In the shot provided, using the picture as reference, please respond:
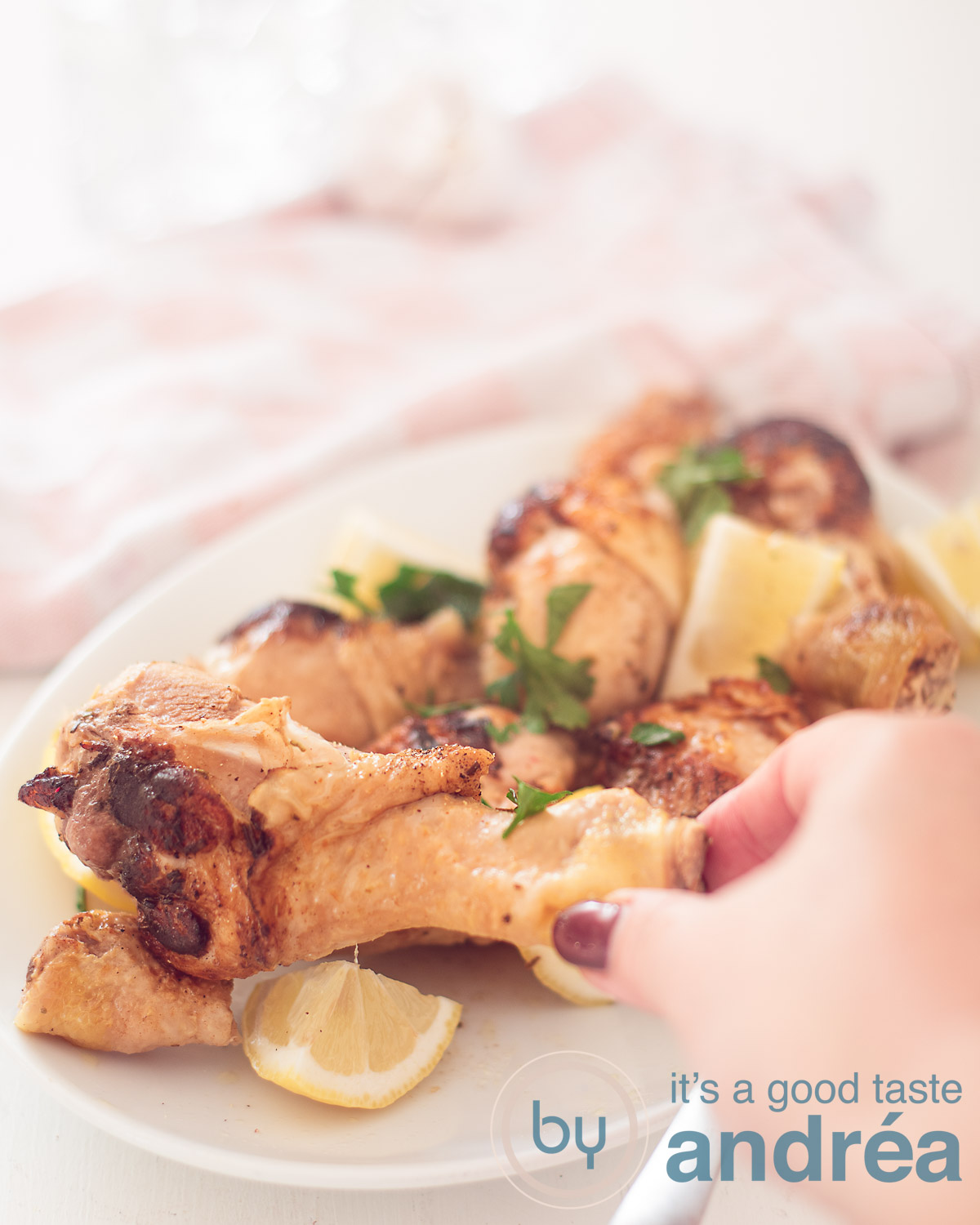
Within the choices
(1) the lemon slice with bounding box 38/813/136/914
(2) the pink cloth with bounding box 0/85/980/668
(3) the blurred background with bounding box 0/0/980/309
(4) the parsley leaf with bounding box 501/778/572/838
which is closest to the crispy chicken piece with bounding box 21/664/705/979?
(4) the parsley leaf with bounding box 501/778/572/838

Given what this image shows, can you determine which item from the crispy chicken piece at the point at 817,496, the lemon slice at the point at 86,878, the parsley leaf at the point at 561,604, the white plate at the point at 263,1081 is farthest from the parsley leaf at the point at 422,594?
the lemon slice at the point at 86,878

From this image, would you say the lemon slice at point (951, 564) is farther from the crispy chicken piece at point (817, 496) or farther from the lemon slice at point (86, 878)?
the lemon slice at point (86, 878)

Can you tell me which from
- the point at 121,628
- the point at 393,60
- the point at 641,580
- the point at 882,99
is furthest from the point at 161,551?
the point at 882,99

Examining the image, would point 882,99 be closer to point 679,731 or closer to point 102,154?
point 102,154

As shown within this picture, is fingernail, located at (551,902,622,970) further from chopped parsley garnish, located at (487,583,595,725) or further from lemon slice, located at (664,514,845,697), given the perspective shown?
lemon slice, located at (664,514,845,697)

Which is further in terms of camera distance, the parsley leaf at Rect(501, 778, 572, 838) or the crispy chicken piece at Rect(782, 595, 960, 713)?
the crispy chicken piece at Rect(782, 595, 960, 713)

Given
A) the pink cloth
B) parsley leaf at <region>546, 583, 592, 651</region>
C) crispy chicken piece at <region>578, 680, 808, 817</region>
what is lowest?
crispy chicken piece at <region>578, 680, 808, 817</region>
